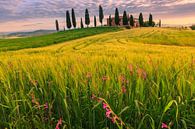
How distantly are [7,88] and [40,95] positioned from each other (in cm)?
39

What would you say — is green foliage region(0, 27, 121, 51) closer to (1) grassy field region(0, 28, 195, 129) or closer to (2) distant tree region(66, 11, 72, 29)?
(1) grassy field region(0, 28, 195, 129)

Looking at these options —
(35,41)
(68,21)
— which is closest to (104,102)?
(35,41)

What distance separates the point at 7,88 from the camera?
3100mm

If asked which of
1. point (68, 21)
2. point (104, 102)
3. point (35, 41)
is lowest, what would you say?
point (35, 41)

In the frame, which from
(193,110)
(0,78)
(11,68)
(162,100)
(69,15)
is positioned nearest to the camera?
(193,110)

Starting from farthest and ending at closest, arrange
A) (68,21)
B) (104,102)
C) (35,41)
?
(68,21) < (35,41) < (104,102)

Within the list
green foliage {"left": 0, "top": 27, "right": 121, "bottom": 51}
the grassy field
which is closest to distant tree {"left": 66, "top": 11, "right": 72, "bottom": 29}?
green foliage {"left": 0, "top": 27, "right": 121, "bottom": 51}

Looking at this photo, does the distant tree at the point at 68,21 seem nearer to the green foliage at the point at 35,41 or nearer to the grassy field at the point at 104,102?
the green foliage at the point at 35,41

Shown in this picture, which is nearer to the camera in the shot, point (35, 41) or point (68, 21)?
point (35, 41)

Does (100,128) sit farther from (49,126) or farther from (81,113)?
(49,126)

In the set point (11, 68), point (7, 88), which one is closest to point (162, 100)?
point (7, 88)

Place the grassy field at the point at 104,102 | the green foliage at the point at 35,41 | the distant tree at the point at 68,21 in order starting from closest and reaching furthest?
the grassy field at the point at 104,102, the green foliage at the point at 35,41, the distant tree at the point at 68,21

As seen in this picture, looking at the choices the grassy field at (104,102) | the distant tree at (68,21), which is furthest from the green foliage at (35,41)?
the distant tree at (68,21)

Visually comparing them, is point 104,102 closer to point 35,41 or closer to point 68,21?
point 35,41
